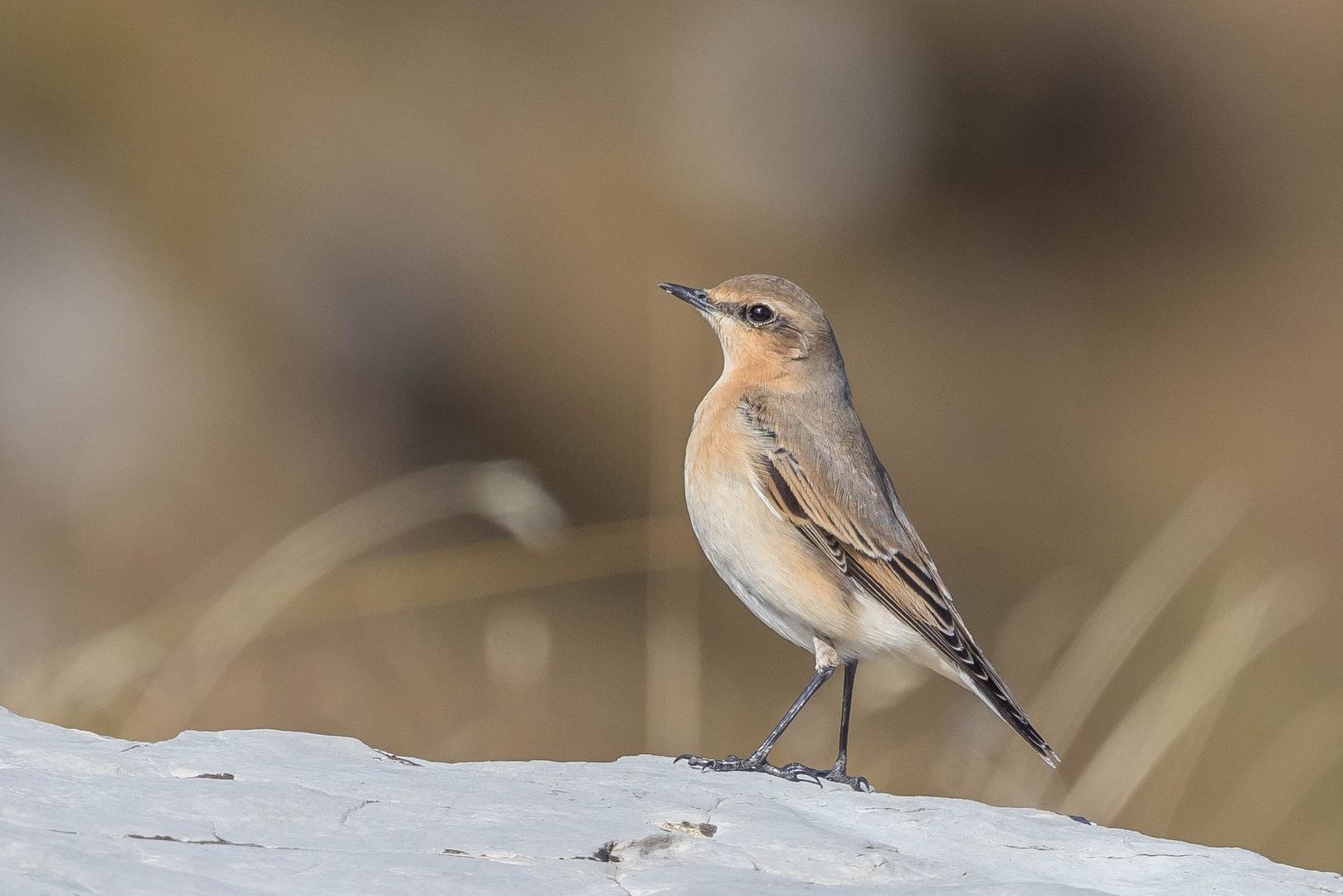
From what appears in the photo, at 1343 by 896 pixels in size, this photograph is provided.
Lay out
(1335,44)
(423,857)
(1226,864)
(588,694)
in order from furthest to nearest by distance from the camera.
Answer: (1335,44) → (588,694) → (1226,864) → (423,857)

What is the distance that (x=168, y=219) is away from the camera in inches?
459

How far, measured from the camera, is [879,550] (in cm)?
545

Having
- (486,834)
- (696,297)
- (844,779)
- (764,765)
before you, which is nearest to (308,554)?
(696,297)

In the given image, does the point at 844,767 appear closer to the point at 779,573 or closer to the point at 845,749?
the point at 845,749

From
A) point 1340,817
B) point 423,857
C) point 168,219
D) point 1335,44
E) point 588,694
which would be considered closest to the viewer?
point 423,857

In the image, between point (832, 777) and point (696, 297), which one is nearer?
point (832, 777)

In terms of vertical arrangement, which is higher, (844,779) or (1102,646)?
(1102,646)

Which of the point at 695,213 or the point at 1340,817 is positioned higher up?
the point at 695,213

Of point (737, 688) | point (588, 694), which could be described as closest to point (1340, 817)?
point (737, 688)

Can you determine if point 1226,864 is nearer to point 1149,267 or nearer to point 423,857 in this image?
point 423,857

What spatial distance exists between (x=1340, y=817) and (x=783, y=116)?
6.53 meters

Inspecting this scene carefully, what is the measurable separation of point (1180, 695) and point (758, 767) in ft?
6.92

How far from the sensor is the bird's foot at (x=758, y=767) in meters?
4.93

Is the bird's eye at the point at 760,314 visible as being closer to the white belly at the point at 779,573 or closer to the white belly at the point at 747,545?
the white belly at the point at 779,573
